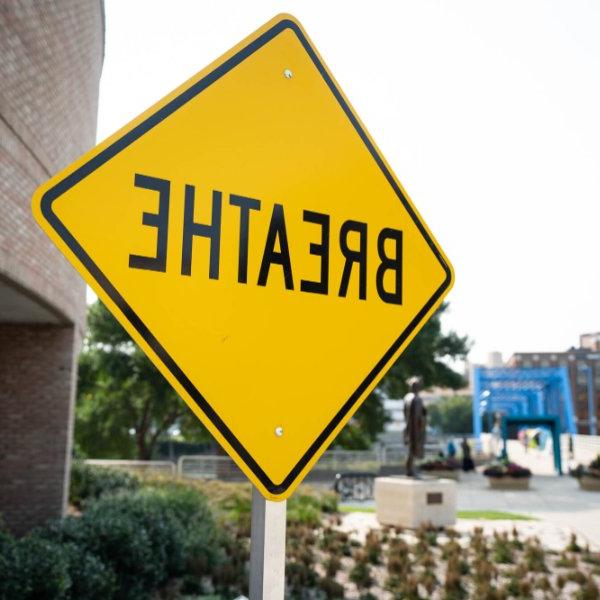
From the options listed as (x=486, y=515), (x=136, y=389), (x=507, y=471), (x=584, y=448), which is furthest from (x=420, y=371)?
(x=486, y=515)

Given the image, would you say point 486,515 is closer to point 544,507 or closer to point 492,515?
point 492,515

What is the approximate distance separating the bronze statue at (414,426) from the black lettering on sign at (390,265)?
497 inches

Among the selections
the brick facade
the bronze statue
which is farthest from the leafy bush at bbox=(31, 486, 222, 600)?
the brick facade

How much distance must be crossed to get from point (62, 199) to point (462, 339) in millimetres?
34791

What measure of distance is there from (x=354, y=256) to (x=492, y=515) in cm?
1477

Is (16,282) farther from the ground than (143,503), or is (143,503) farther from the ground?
(16,282)

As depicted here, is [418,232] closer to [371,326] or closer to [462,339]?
[371,326]

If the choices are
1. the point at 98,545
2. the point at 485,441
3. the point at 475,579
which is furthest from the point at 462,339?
the point at 98,545

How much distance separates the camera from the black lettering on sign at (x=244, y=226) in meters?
1.88

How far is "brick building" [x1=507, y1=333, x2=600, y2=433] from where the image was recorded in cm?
7806

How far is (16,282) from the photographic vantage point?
7203 millimetres

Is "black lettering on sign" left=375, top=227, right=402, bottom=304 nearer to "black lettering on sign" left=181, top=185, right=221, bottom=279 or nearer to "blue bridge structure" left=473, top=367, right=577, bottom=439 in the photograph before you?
"black lettering on sign" left=181, top=185, right=221, bottom=279

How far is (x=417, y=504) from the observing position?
13438 mm

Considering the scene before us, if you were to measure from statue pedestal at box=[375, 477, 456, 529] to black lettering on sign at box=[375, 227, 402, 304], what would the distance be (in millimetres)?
11861
